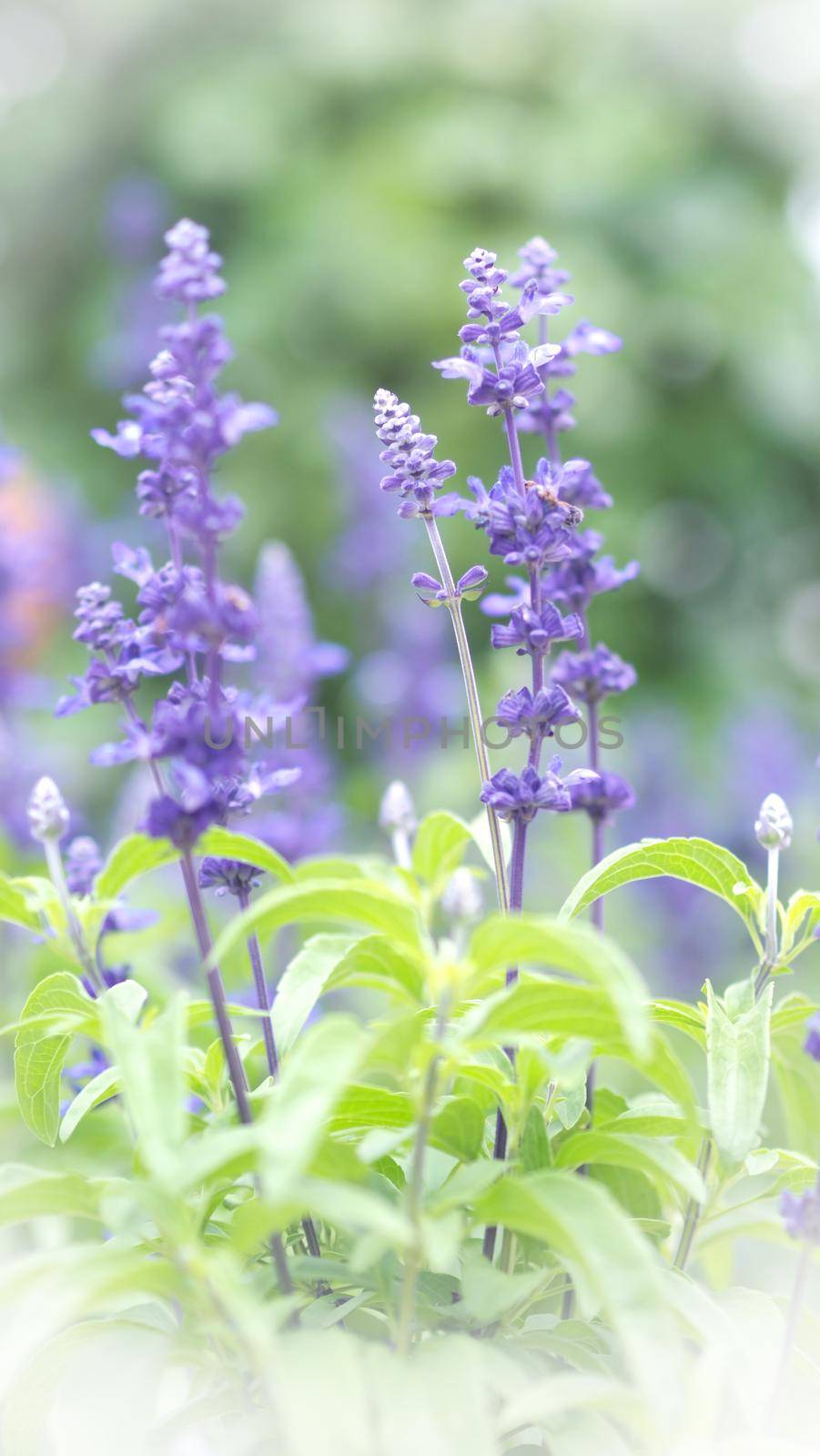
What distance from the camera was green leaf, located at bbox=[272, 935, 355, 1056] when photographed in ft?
2.44

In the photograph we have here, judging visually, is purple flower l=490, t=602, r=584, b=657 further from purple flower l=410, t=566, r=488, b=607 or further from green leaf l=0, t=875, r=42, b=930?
green leaf l=0, t=875, r=42, b=930

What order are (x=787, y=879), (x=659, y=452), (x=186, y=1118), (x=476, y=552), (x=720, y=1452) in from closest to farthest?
(x=720, y=1452) < (x=186, y=1118) < (x=787, y=879) < (x=476, y=552) < (x=659, y=452)

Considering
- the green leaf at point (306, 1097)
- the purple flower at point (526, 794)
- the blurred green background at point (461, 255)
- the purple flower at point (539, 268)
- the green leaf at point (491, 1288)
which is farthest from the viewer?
the blurred green background at point (461, 255)

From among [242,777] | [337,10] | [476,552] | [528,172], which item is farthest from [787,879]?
[337,10]

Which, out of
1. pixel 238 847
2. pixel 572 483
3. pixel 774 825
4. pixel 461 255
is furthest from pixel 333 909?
pixel 461 255

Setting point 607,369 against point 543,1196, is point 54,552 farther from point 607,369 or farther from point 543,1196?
point 543,1196

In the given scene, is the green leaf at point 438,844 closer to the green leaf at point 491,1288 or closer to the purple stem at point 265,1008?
the purple stem at point 265,1008

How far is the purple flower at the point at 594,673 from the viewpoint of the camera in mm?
860

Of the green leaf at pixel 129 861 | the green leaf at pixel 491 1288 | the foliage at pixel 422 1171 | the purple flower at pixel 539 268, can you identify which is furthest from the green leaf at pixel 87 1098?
the purple flower at pixel 539 268

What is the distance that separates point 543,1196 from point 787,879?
1.71 meters

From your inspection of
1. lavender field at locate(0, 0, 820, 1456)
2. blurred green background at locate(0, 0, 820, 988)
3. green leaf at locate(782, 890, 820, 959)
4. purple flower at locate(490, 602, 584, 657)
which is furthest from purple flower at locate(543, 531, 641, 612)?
blurred green background at locate(0, 0, 820, 988)

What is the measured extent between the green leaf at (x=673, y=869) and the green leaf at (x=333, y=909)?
14 cm

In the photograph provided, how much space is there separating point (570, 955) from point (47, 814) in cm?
28

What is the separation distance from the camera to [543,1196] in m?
0.58
